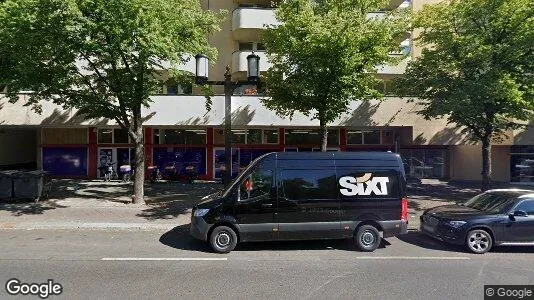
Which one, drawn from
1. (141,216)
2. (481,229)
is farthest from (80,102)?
(481,229)

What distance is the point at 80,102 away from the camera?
12.6 m

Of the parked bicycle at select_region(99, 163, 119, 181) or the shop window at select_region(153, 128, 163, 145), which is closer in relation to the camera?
the parked bicycle at select_region(99, 163, 119, 181)

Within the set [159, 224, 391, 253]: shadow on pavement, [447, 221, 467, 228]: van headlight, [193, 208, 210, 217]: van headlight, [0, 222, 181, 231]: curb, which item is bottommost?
[159, 224, 391, 253]: shadow on pavement

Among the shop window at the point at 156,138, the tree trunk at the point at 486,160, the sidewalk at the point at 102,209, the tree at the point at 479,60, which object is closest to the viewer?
the sidewalk at the point at 102,209

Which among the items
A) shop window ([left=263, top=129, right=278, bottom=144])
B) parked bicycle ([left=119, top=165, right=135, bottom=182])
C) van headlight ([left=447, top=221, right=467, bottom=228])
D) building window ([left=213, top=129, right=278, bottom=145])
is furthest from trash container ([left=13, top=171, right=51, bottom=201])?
van headlight ([left=447, top=221, right=467, bottom=228])

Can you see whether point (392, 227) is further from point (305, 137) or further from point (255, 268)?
point (305, 137)

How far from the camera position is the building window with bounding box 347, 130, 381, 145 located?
776 inches

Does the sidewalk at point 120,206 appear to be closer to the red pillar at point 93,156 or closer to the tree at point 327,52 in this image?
the red pillar at point 93,156

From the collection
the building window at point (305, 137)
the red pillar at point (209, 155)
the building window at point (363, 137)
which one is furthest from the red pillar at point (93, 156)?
the building window at point (363, 137)

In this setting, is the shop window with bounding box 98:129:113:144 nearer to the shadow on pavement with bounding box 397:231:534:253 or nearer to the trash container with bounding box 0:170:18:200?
the trash container with bounding box 0:170:18:200

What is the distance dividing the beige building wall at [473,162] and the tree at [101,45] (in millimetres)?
14673

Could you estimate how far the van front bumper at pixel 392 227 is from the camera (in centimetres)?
805

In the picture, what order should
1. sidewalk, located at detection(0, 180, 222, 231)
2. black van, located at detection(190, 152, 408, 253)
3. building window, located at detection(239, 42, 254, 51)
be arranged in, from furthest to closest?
building window, located at detection(239, 42, 254, 51) < sidewalk, located at detection(0, 180, 222, 231) < black van, located at detection(190, 152, 408, 253)

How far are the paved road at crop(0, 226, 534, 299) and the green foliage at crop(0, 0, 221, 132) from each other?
16.6 feet
